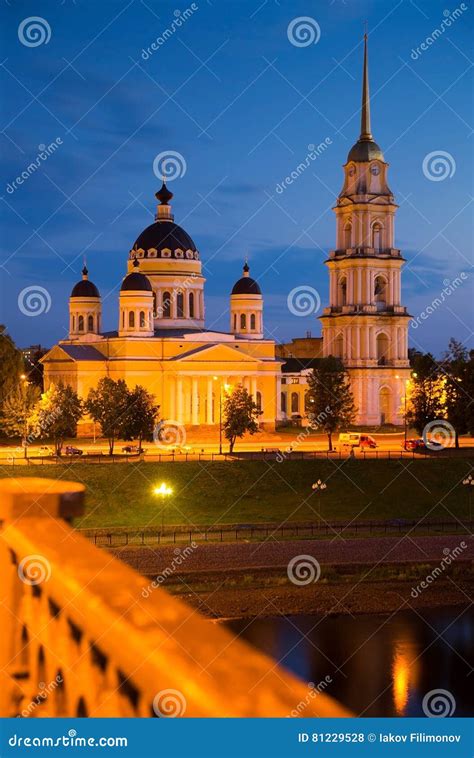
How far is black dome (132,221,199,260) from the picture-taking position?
4569 centimetres

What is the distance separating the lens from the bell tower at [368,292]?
44125mm

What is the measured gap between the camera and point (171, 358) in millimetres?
41062

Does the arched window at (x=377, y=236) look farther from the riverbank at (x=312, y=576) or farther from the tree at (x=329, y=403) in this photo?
the riverbank at (x=312, y=576)

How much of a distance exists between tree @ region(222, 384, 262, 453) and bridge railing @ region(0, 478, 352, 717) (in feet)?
92.9

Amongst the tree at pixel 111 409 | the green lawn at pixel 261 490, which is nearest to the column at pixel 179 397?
the tree at pixel 111 409

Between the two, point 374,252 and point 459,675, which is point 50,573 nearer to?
point 459,675

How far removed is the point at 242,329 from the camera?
4469 cm

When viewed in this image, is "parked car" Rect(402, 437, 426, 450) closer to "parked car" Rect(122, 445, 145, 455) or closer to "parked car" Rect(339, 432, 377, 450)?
"parked car" Rect(339, 432, 377, 450)

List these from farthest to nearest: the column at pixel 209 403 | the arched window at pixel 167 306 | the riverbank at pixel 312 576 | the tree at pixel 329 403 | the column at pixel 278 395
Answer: the arched window at pixel 167 306 < the column at pixel 278 395 < the column at pixel 209 403 < the tree at pixel 329 403 < the riverbank at pixel 312 576

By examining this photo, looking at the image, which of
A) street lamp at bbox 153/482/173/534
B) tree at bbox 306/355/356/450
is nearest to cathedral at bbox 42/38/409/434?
tree at bbox 306/355/356/450

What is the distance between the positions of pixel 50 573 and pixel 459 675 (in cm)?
1421

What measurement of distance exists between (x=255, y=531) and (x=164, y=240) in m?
24.1

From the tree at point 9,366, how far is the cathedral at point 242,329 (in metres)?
6.32

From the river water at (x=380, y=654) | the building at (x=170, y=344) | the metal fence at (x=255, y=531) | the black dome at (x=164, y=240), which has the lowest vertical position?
the river water at (x=380, y=654)
